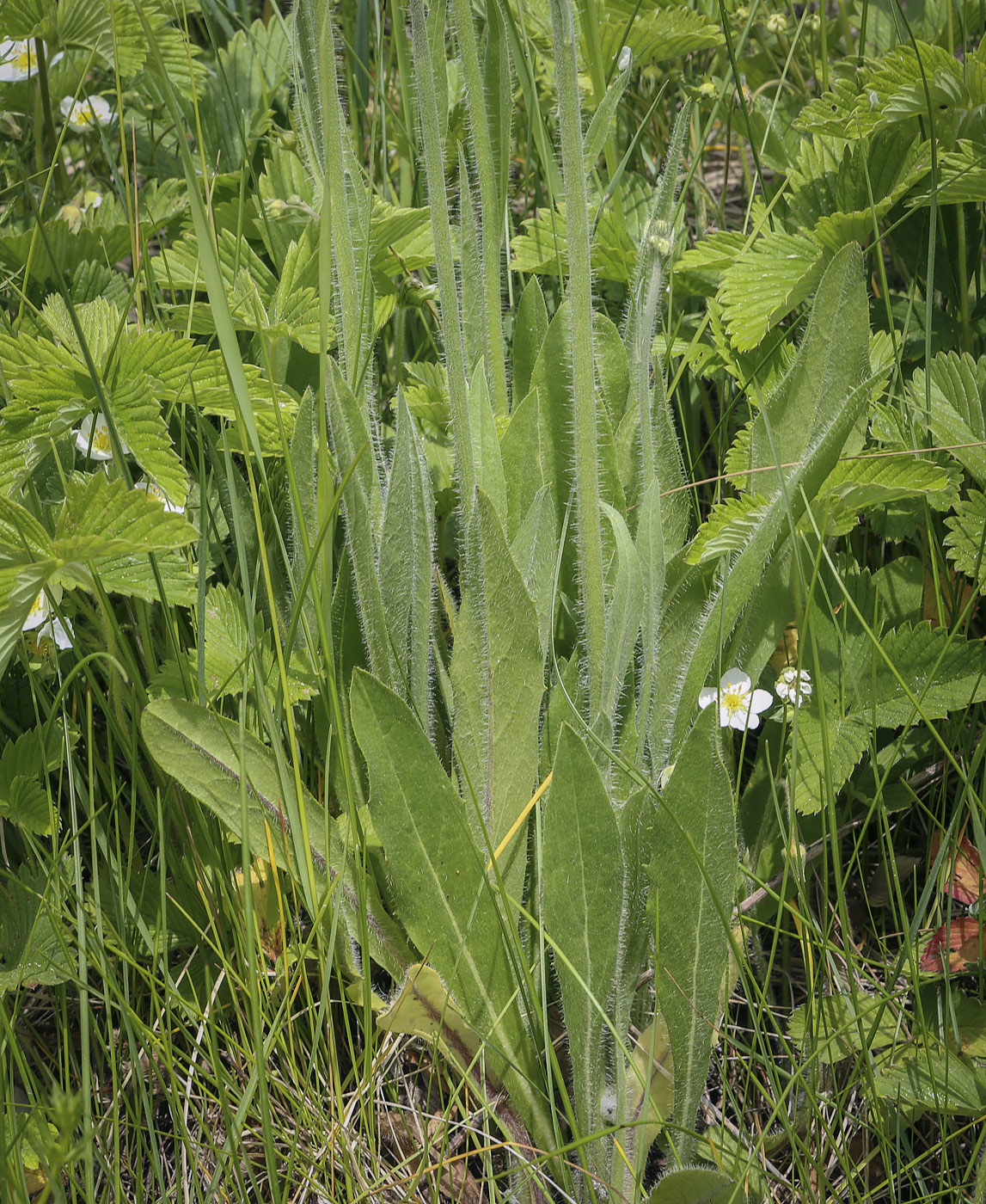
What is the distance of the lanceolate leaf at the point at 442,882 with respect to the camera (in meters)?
1.00

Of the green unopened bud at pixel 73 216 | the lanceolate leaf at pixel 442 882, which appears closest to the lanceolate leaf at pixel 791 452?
the lanceolate leaf at pixel 442 882

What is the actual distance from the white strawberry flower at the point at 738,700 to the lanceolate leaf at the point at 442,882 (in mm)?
339

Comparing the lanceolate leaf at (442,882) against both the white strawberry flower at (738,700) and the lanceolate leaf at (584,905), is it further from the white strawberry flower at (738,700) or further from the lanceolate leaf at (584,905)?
the white strawberry flower at (738,700)

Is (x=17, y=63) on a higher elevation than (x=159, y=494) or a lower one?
higher

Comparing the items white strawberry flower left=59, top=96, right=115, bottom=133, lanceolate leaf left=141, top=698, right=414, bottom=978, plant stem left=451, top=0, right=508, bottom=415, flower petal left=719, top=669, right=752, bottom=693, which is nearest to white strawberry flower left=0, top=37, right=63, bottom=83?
white strawberry flower left=59, top=96, right=115, bottom=133

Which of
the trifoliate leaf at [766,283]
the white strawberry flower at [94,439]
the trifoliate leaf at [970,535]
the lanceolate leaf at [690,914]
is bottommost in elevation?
the lanceolate leaf at [690,914]

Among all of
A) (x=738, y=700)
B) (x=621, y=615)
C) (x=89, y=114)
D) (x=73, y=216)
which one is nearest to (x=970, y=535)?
(x=738, y=700)

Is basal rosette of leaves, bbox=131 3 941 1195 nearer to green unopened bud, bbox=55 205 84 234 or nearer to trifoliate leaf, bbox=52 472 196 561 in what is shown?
trifoliate leaf, bbox=52 472 196 561

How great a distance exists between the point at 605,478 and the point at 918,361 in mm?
757

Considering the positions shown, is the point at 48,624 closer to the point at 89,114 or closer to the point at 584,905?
the point at 584,905

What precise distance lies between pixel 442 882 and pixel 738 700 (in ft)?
1.34

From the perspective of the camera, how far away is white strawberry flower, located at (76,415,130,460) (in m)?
1.25

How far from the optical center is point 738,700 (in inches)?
46.6

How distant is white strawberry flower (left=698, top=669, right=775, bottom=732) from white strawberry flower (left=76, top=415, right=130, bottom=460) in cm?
77
